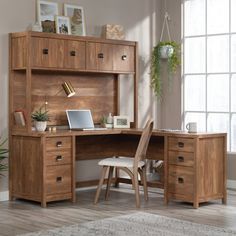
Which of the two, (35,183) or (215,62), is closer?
(35,183)

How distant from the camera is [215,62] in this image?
280 inches

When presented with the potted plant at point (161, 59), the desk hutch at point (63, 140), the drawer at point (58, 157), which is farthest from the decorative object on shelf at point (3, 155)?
the potted plant at point (161, 59)

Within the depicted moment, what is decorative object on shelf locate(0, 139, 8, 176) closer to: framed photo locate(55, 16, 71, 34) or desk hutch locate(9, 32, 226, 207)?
desk hutch locate(9, 32, 226, 207)

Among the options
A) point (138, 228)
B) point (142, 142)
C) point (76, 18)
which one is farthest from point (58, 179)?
point (76, 18)

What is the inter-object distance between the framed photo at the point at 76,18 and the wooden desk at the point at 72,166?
4.03ft

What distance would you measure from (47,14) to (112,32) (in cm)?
86

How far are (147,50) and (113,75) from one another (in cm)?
67

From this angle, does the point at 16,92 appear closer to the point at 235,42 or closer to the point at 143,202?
the point at 143,202

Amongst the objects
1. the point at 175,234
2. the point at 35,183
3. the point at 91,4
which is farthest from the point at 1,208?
the point at 91,4

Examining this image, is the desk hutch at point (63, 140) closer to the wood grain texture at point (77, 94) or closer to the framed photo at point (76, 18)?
the wood grain texture at point (77, 94)

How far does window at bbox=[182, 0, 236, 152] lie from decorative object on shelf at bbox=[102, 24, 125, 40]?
0.94 metres

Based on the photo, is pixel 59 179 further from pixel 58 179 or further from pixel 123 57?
pixel 123 57

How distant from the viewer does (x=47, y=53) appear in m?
5.94

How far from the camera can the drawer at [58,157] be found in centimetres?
575
